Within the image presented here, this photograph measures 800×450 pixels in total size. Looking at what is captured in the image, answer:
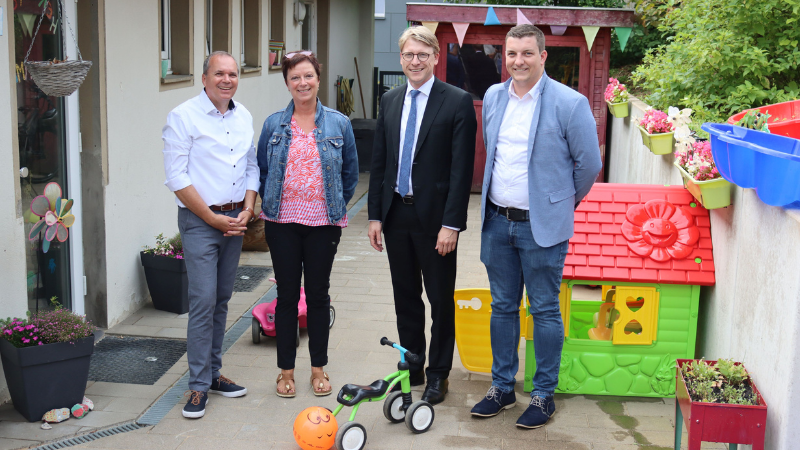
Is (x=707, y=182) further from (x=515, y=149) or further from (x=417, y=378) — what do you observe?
(x=417, y=378)

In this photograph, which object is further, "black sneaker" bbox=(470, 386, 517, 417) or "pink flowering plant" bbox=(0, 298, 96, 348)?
"black sneaker" bbox=(470, 386, 517, 417)

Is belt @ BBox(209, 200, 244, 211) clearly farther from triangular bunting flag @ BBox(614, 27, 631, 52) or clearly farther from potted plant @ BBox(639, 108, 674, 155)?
triangular bunting flag @ BBox(614, 27, 631, 52)

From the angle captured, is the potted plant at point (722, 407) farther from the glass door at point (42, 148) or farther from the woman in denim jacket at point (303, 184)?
the glass door at point (42, 148)

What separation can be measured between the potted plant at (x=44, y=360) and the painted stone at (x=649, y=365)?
9.42 feet

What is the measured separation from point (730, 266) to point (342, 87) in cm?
1250

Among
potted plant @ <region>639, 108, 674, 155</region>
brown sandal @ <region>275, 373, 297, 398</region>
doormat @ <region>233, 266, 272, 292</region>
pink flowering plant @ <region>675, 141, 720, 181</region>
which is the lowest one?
brown sandal @ <region>275, 373, 297, 398</region>

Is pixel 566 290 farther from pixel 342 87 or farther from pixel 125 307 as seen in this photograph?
pixel 342 87

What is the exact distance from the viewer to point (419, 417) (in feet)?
12.8

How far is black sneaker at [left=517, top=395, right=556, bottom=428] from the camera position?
13.0 ft

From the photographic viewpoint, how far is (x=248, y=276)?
22.9 feet

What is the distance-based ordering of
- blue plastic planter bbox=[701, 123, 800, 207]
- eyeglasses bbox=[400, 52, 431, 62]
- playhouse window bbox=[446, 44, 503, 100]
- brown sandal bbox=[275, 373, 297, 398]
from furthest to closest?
playhouse window bbox=[446, 44, 503, 100]
brown sandal bbox=[275, 373, 297, 398]
eyeglasses bbox=[400, 52, 431, 62]
blue plastic planter bbox=[701, 123, 800, 207]

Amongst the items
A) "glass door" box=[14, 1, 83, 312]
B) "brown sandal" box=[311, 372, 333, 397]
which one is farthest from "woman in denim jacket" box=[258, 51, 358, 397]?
"glass door" box=[14, 1, 83, 312]

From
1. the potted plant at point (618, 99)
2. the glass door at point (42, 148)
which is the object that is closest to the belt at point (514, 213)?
the glass door at point (42, 148)

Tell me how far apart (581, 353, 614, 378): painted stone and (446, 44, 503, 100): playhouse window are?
6.86 meters
